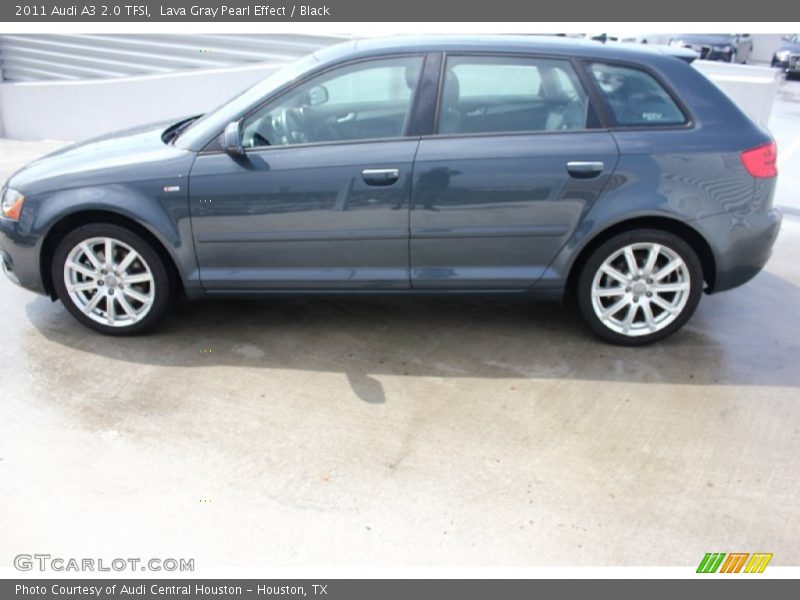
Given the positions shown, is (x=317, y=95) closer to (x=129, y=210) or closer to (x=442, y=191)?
(x=442, y=191)

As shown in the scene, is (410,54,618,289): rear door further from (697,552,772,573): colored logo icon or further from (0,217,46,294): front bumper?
(0,217,46,294): front bumper

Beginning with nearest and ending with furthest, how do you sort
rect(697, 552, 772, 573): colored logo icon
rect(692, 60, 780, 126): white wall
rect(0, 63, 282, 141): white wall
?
rect(697, 552, 772, 573): colored logo icon → rect(692, 60, 780, 126): white wall → rect(0, 63, 282, 141): white wall

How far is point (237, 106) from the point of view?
409 centimetres

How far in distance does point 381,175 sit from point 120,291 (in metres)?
1.70

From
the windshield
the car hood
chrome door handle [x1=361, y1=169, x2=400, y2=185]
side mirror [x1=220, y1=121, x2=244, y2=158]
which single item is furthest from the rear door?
the car hood

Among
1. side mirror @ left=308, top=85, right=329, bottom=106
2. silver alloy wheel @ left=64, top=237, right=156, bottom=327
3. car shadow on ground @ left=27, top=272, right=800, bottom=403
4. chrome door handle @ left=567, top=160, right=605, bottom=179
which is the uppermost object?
side mirror @ left=308, top=85, right=329, bottom=106

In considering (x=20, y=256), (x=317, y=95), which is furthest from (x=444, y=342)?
(x=20, y=256)

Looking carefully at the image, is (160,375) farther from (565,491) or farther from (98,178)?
(565,491)

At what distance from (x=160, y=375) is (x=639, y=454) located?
98.7 inches

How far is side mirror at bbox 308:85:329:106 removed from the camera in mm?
4043

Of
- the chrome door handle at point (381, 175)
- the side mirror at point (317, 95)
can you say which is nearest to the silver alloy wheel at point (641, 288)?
the chrome door handle at point (381, 175)

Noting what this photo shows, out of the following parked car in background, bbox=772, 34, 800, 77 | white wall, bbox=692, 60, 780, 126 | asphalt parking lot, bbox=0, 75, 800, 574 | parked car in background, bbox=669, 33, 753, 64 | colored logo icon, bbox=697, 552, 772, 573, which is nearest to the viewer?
colored logo icon, bbox=697, 552, 772, 573

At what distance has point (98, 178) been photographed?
4.04 meters

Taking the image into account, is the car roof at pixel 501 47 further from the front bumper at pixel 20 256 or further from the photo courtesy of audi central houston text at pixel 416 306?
the front bumper at pixel 20 256
